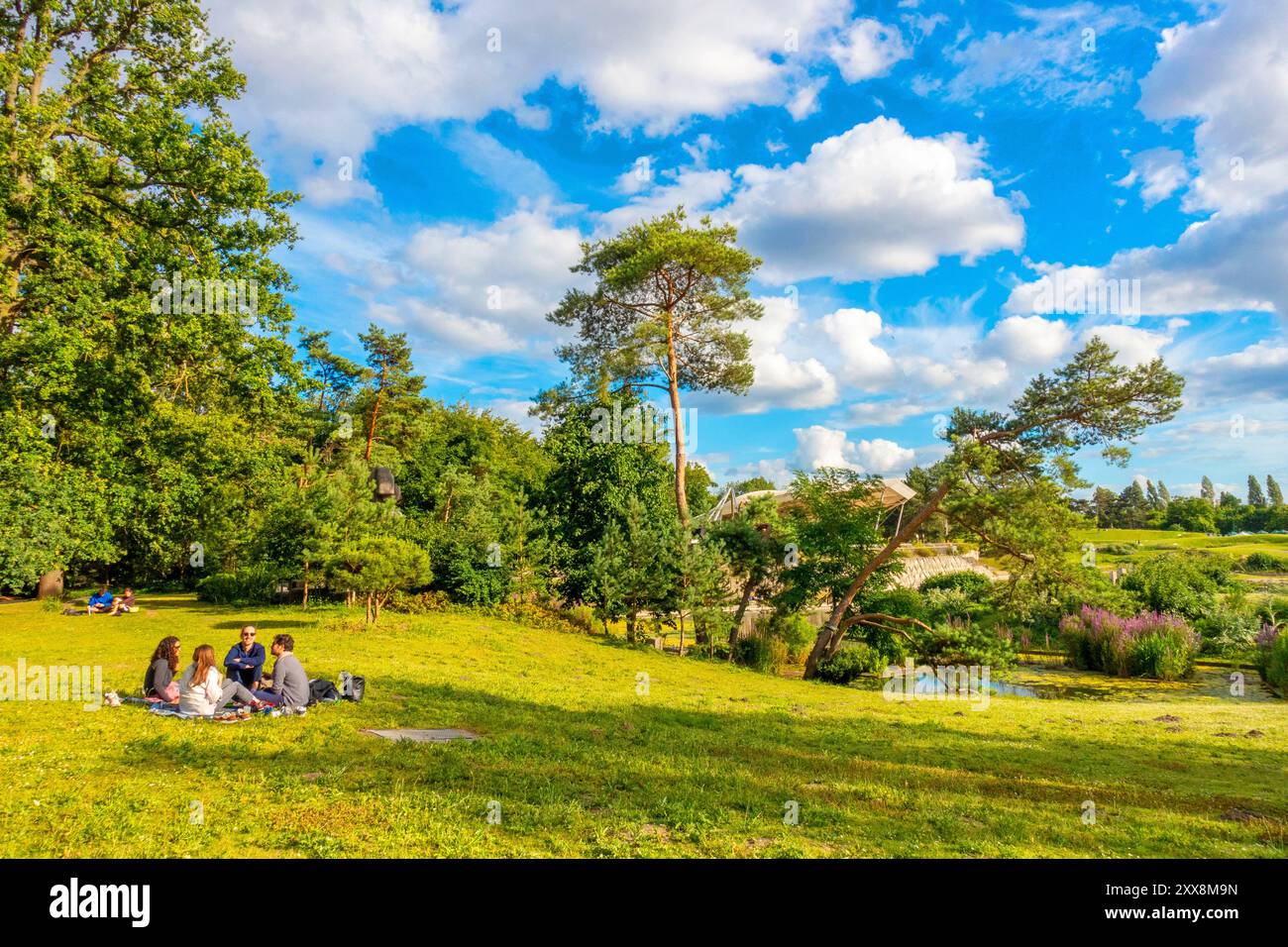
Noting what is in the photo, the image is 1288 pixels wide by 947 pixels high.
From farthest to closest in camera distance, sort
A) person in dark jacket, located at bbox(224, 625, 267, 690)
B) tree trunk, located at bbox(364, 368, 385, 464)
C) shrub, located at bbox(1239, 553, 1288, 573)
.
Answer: shrub, located at bbox(1239, 553, 1288, 573), tree trunk, located at bbox(364, 368, 385, 464), person in dark jacket, located at bbox(224, 625, 267, 690)

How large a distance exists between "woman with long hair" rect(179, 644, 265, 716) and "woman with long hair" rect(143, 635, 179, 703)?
0.37 metres

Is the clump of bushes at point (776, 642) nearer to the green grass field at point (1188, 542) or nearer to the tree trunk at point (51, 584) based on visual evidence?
the tree trunk at point (51, 584)

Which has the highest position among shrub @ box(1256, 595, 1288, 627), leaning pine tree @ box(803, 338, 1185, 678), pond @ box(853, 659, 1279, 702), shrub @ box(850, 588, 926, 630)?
leaning pine tree @ box(803, 338, 1185, 678)

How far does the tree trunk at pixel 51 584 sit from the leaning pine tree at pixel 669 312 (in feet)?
65.5

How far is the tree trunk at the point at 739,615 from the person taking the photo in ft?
74.4

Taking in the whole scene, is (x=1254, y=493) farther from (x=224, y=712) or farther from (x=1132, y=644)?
(x=224, y=712)

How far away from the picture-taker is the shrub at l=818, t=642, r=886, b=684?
21406 mm

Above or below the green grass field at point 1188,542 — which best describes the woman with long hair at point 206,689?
above

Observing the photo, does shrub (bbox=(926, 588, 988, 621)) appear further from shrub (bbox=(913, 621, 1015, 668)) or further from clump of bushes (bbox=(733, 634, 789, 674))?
clump of bushes (bbox=(733, 634, 789, 674))

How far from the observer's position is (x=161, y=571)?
2895 cm

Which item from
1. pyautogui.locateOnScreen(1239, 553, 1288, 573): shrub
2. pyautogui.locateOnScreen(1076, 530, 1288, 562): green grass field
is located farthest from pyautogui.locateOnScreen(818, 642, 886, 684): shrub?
pyautogui.locateOnScreen(1239, 553, 1288, 573): shrub

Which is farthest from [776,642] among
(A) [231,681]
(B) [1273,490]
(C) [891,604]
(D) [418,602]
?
(B) [1273,490]

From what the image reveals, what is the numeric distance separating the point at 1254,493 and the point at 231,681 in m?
146

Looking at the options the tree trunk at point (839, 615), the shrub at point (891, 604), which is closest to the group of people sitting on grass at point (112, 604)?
the tree trunk at point (839, 615)
